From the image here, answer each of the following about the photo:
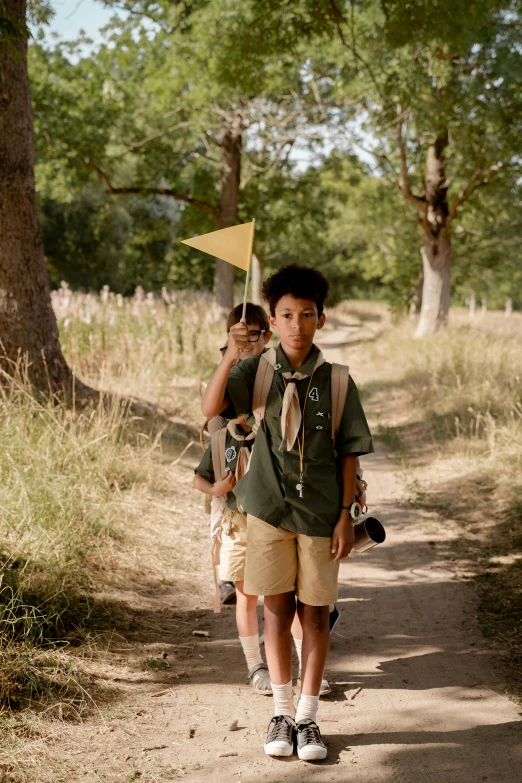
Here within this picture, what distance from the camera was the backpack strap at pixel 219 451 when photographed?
379 centimetres

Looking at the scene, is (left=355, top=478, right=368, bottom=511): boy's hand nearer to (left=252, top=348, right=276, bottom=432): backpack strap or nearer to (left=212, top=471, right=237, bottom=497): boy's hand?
(left=252, top=348, right=276, bottom=432): backpack strap

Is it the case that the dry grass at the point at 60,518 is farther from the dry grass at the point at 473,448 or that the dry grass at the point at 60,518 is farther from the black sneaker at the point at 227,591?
the dry grass at the point at 473,448

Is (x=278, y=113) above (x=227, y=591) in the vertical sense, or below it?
above

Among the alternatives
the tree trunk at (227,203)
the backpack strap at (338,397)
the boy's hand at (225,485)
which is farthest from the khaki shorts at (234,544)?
the tree trunk at (227,203)

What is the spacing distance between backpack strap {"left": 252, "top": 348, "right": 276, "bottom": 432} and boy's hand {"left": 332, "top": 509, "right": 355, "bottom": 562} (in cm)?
51

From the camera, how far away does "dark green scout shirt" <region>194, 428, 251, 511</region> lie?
371 cm

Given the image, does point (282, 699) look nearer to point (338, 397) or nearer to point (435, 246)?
point (338, 397)

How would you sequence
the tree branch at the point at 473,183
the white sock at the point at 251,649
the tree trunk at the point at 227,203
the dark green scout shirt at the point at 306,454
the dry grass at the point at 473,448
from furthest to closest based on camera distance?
the tree trunk at the point at 227,203, the tree branch at the point at 473,183, the dry grass at the point at 473,448, the white sock at the point at 251,649, the dark green scout shirt at the point at 306,454

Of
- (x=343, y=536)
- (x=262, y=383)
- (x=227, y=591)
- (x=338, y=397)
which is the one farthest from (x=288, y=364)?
(x=227, y=591)

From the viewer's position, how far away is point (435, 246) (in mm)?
18656

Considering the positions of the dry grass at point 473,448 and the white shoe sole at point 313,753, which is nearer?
the white shoe sole at point 313,753

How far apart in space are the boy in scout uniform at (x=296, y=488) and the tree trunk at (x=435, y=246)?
52.2 feet

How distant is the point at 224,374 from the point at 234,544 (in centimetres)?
112

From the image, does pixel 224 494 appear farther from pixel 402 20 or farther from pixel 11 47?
pixel 402 20
